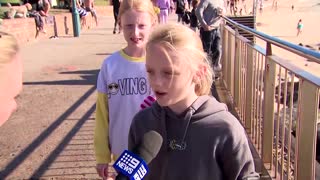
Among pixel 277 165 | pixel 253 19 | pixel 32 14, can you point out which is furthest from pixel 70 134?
pixel 32 14

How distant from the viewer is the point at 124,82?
110 inches

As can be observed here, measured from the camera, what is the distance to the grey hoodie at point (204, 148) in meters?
1.94

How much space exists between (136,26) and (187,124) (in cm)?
104

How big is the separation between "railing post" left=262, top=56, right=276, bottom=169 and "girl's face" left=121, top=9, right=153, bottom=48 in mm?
1579

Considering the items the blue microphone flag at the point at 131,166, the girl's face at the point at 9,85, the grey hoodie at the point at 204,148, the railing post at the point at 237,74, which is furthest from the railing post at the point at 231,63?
the girl's face at the point at 9,85

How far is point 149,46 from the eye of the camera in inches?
79.8

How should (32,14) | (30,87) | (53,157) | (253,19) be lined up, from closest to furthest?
(53,157) < (30,87) < (253,19) < (32,14)

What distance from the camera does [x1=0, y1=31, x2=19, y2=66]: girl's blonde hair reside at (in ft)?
3.90

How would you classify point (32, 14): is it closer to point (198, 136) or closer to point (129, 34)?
point (129, 34)

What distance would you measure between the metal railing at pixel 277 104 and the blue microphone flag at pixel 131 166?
1463mm

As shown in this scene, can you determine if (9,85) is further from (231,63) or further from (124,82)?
(231,63)

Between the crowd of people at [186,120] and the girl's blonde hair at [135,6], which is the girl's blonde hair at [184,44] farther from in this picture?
the girl's blonde hair at [135,6]

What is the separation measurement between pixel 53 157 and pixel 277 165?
2.48m

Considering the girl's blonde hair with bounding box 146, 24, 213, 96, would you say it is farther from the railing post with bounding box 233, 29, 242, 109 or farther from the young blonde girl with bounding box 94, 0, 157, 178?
the railing post with bounding box 233, 29, 242, 109
